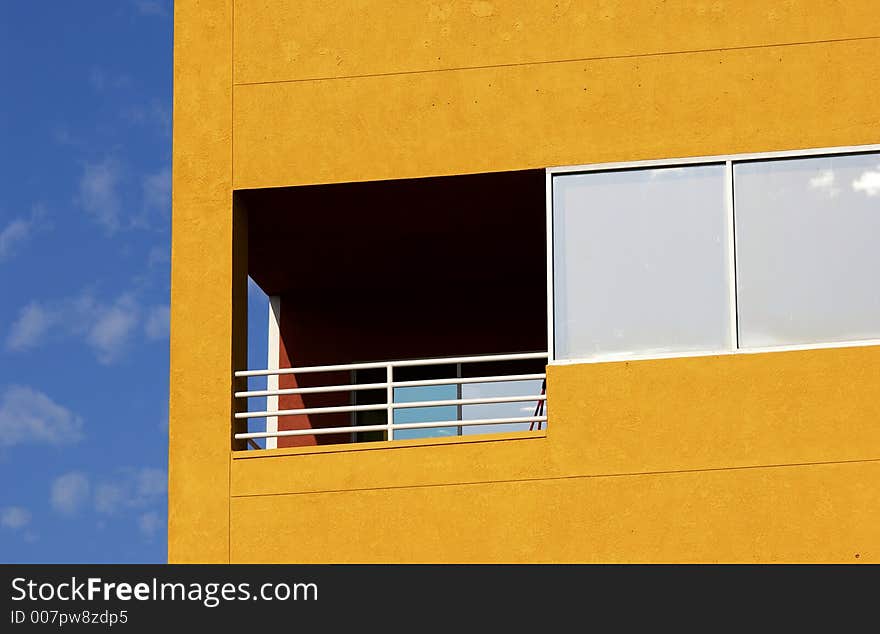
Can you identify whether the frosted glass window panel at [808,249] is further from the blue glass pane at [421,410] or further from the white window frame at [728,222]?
the blue glass pane at [421,410]

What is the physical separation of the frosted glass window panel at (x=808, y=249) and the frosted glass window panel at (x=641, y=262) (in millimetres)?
224

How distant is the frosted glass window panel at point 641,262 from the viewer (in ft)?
47.0

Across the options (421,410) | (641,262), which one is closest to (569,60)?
(641,262)

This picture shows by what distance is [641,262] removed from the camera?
14500mm

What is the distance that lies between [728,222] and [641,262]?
2.63 feet

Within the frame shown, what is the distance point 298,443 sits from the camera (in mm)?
18750

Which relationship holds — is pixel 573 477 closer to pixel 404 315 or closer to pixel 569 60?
pixel 569 60

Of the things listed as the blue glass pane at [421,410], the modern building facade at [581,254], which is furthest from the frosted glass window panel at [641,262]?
the blue glass pane at [421,410]

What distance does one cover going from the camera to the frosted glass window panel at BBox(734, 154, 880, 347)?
46.5 ft

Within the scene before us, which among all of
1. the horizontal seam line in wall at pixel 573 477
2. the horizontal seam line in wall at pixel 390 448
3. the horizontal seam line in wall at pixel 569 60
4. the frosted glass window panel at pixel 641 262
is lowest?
the horizontal seam line in wall at pixel 573 477

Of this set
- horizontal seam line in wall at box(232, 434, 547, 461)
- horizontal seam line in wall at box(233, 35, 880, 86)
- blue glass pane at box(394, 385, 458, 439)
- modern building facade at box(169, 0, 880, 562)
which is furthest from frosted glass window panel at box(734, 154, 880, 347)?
blue glass pane at box(394, 385, 458, 439)

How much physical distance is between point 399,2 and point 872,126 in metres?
4.28
